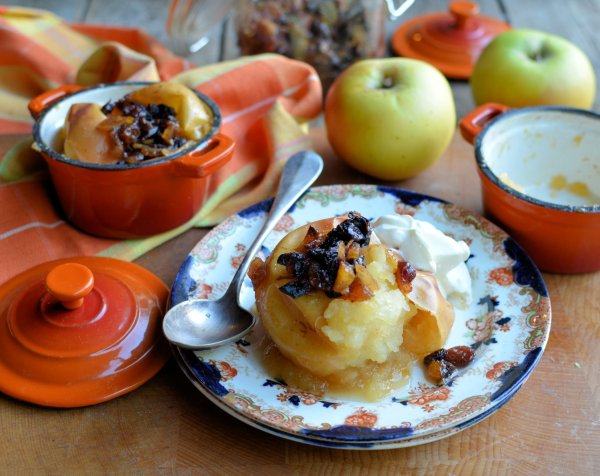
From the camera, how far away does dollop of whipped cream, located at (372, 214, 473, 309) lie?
1319 millimetres

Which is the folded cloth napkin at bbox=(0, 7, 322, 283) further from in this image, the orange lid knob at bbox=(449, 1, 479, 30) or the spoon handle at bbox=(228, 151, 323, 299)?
the orange lid knob at bbox=(449, 1, 479, 30)

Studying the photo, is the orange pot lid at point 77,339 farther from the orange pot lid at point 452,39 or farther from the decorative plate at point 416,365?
the orange pot lid at point 452,39

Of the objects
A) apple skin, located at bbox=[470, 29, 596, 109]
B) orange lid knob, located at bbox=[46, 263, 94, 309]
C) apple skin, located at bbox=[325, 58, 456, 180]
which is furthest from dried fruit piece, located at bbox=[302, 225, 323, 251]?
apple skin, located at bbox=[470, 29, 596, 109]

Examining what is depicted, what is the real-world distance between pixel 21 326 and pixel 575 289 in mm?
1176

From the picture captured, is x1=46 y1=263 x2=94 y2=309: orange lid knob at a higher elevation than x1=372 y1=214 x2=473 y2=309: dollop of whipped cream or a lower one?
higher

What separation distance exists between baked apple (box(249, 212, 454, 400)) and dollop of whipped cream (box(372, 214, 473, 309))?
0.06 metres

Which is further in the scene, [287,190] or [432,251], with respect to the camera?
[287,190]

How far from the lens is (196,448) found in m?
1.16

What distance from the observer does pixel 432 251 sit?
1341 mm

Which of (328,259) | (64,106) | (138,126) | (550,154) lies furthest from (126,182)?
(550,154)

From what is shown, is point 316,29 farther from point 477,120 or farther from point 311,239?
point 311,239

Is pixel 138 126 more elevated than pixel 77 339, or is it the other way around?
pixel 138 126

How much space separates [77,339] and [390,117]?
0.93 m

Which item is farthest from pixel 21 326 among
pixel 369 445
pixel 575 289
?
pixel 575 289
